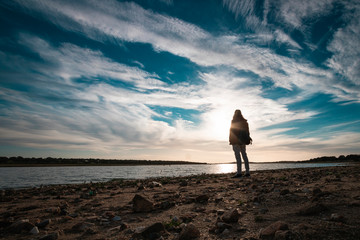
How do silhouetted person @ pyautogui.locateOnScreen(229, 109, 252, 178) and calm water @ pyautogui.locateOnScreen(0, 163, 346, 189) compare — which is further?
calm water @ pyautogui.locateOnScreen(0, 163, 346, 189)

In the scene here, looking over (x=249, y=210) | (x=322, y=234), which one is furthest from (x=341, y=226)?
(x=249, y=210)

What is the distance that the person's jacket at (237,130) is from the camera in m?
12.0

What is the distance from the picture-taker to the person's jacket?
12.0 metres

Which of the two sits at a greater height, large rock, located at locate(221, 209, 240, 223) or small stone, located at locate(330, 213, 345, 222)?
small stone, located at locate(330, 213, 345, 222)

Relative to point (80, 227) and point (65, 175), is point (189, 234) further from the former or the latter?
point (65, 175)

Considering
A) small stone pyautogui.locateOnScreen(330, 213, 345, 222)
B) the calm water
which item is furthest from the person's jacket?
the calm water

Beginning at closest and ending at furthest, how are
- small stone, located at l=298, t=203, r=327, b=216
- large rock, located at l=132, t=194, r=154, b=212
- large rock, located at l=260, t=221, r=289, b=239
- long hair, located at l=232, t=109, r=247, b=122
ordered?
large rock, located at l=260, t=221, r=289, b=239, small stone, located at l=298, t=203, r=327, b=216, large rock, located at l=132, t=194, r=154, b=212, long hair, located at l=232, t=109, r=247, b=122

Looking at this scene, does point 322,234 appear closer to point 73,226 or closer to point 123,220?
point 123,220

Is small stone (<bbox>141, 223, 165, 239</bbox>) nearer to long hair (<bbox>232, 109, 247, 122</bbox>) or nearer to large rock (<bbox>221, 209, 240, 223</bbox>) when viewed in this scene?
large rock (<bbox>221, 209, 240, 223</bbox>)

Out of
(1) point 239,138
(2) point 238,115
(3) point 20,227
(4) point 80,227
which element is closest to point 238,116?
(2) point 238,115

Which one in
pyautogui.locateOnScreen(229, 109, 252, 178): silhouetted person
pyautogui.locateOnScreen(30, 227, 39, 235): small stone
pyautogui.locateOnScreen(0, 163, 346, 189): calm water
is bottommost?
pyautogui.locateOnScreen(0, 163, 346, 189): calm water

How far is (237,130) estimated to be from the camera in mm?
12141

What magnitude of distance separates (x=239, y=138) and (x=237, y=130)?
538 millimetres

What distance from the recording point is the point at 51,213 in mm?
4887
